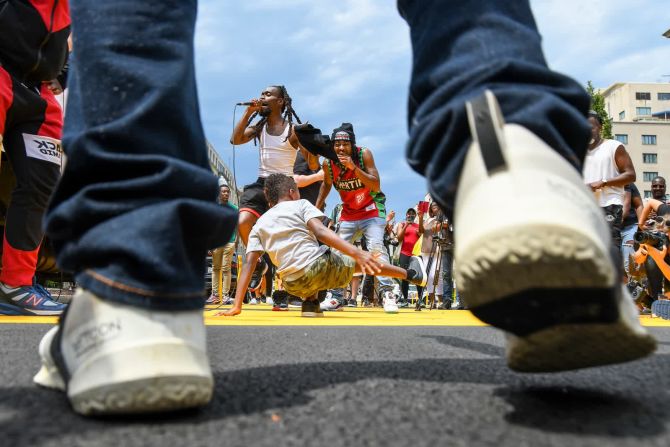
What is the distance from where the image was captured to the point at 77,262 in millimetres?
825

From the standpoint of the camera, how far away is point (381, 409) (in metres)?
0.80

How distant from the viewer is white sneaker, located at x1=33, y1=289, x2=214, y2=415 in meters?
0.72

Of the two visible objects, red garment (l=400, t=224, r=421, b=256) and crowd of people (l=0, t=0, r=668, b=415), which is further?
red garment (l=400, t=224, r=421, b=256)

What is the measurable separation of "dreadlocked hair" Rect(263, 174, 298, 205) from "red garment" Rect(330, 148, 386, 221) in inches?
37.9

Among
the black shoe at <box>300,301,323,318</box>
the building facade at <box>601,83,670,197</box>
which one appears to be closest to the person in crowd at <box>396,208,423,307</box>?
the black shoe at <box>300,301,323,318</box>

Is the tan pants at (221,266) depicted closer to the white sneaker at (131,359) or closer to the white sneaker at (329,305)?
the white sneaker at (329,305)

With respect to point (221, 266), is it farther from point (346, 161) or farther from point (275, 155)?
point (346, 161)

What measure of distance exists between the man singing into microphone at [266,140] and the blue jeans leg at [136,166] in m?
4.92

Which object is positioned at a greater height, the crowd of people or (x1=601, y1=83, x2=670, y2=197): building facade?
(x1=601, y1=83, x2=670, y2=197): building facade

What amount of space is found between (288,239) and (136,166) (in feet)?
14.1

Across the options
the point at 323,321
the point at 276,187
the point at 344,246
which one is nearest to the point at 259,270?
the point at 276,187

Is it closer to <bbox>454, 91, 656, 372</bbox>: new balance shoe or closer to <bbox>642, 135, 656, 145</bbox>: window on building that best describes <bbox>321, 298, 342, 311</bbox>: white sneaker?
<bbox>454, 91, 656, 372</bbox>: new balance shoe

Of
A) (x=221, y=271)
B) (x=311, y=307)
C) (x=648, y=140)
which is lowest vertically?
(x=311, y=307)

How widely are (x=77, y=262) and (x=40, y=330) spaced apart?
1.59 m
